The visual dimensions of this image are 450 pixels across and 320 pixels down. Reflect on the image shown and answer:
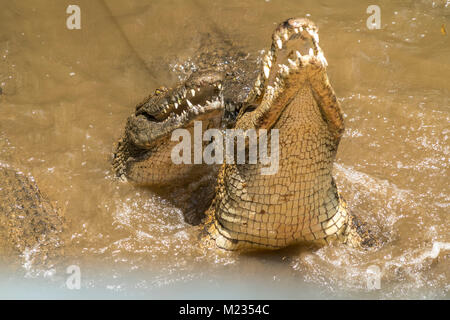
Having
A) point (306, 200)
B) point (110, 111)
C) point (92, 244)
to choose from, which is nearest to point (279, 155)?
point (306, 200)

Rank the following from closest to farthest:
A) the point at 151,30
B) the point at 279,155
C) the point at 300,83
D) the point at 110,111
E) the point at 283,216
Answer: the point at 300,83, the point at 279,155, the point at 283,216, the point at 110,111, the point at 151,30

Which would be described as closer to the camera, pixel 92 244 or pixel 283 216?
pixel 283 216

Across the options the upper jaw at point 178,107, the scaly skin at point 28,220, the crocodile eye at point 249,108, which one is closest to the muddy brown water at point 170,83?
the scaly skin at point 28,220

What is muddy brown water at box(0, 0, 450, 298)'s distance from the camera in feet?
9.56

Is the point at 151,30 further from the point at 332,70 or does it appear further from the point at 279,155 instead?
the point at 279,155

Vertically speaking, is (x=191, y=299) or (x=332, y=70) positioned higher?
(x=332, y=70)

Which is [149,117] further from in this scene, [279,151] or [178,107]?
[279,151]

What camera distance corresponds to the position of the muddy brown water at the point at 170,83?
9.56ft

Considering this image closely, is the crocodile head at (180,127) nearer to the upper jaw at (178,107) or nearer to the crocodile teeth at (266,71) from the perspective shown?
the upper jaw at (178,107)

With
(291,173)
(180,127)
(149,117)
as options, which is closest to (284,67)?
(291,173)

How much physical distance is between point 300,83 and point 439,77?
8.92 ft

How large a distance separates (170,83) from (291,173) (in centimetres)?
239

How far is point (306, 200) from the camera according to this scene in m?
2.76

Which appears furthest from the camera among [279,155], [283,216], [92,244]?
[92,244]
